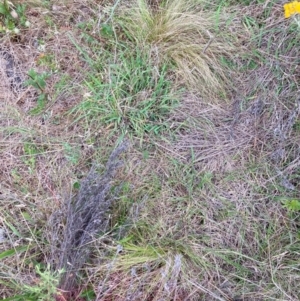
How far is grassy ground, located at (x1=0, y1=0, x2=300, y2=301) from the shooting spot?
5.55 ft

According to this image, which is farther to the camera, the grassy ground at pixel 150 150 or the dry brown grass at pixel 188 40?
the dry brown grass at pixel 188 40

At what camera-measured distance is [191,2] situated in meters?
2.07

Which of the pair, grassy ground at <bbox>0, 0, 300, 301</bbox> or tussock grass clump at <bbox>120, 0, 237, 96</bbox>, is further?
tussock grass clump at <bbox>120, 0, 237, 96</bbox>

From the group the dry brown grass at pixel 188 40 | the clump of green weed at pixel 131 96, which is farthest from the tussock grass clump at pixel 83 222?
the dry brown grass at pixel 188 40

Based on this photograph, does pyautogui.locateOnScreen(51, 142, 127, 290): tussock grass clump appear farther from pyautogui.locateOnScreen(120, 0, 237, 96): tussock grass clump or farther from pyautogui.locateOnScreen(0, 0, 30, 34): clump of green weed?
pyautogui.locateOnScreen(0, 0, 30, 34): clump of green weed

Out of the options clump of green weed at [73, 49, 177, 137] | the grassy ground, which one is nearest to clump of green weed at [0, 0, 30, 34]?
the grassy ground

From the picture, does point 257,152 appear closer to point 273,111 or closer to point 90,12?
point 273,111

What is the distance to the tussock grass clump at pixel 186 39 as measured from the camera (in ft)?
6.47

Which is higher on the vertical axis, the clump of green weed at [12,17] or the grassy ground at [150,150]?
the clump of green weed at [12,17]

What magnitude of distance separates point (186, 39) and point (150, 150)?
0.58m

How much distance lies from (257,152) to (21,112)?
1130mm

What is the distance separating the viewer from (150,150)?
1912 millimetres

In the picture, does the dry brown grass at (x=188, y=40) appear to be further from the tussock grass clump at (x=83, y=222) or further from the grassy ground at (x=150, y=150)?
the tussock grass clump at (x=83, y=222)

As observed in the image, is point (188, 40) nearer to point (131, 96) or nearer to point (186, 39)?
point (186, 39)
